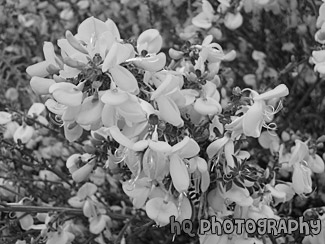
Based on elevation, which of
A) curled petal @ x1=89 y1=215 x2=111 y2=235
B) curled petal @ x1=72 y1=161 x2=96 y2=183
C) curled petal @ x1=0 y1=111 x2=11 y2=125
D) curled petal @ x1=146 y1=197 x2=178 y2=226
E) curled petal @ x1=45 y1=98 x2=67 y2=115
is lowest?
curled petal @ x1=89 y1=215 x2=111 y2=235

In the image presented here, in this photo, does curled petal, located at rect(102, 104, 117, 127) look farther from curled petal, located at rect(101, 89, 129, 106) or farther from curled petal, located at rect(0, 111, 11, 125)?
curled petal, located at rect(0, 111, 11, 125)

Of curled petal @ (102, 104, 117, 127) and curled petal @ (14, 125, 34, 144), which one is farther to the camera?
curled petal @ (14, 125, 34, 144)

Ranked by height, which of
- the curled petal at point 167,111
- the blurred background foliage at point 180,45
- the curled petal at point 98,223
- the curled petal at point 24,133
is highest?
the curled petal at point 167,111

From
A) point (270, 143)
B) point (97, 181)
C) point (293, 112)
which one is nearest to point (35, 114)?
point (97, 181)

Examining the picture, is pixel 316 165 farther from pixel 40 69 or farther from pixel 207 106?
pixel 40 69

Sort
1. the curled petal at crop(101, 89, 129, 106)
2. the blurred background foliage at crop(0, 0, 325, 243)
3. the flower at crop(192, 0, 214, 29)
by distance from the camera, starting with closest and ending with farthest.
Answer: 1. the curled petal at crop(101, 89, 129, 106)
2. the flower at crop(192, 0, 214, 29)
3. the blurred background foliage at crop(0, 0, 325, 243)

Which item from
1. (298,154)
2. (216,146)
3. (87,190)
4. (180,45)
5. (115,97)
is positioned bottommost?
(180,45)

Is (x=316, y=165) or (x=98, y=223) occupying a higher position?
(x=316, y=165)

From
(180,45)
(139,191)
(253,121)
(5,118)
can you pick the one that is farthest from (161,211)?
(180,45)

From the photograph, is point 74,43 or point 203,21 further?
point 203,21

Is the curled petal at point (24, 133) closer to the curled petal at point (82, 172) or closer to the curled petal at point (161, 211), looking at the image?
the curled petal at point (82, 172)

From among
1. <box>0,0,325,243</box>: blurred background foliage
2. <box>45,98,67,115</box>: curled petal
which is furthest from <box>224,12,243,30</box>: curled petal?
<box>45,98,67,115</box>: curled petal

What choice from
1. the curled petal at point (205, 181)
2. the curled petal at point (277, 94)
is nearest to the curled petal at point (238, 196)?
the curled petal at point (205, 181)
